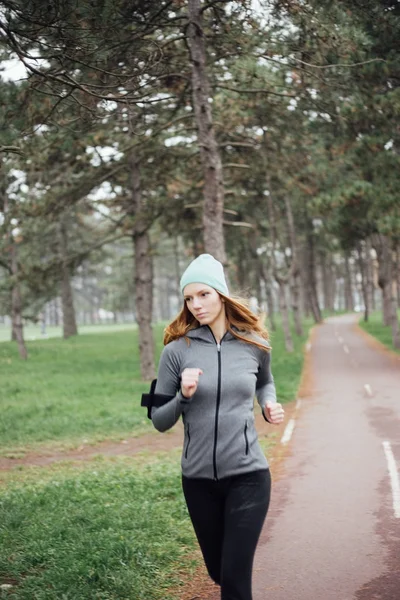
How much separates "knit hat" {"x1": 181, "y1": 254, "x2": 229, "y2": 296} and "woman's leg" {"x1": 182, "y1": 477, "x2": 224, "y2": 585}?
3.42ft

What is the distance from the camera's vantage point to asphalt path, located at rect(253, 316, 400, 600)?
5.82 meters

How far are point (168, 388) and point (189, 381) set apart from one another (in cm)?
33

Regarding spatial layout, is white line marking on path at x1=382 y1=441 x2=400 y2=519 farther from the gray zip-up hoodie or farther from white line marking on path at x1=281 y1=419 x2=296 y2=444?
the gray zip-up hoodie

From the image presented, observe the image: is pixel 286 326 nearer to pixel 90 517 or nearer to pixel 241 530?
pixel 90 517

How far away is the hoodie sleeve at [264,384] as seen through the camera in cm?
402

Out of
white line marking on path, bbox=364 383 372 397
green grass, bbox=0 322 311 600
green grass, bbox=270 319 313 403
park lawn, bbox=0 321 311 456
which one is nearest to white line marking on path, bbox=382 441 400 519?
green grass, bbox=0 322 311 600

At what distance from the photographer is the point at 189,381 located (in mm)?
3553

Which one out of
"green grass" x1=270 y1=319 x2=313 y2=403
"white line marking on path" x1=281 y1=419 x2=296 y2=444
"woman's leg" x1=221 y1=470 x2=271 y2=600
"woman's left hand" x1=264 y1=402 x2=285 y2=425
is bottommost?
"white line marking on path" x1=281 y1=419 x2=296 y2=444

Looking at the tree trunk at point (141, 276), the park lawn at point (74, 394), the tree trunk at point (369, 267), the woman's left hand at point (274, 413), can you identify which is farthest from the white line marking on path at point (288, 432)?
the tree trunk at point (369, 267)

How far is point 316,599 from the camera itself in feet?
17.8

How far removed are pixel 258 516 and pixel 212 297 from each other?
1.17 metres

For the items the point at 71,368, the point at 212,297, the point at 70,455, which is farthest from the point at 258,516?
the point at 71,368

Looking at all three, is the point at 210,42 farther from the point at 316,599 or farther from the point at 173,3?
the point at 316,599

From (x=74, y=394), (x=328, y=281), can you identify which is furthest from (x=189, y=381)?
(x=328, y=281)
